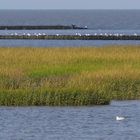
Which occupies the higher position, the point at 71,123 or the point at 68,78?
the point at 68,78

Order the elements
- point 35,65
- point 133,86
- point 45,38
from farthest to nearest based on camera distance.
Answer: point 45,38 < point 35,65 < point 133,86

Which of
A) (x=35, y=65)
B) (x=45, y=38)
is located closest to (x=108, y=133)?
(x=35, y=65)

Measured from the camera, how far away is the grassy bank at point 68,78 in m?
31.2

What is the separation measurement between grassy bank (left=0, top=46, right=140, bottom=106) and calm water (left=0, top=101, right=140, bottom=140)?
534 mm

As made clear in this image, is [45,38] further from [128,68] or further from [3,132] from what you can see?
[3,132]

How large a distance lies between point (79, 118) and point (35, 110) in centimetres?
212

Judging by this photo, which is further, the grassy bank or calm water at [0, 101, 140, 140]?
the grassy bank

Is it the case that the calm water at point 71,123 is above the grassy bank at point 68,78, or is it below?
below

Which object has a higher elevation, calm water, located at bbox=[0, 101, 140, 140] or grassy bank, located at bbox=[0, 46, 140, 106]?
grassy bank, located at bbox=[0, 46, 140, 106]

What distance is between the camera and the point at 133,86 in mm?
34781

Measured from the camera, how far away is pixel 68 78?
36.1 meters

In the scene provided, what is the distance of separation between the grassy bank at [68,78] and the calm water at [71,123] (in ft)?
1.75

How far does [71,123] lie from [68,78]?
8266mm

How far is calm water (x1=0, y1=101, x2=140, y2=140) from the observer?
2562 cm
